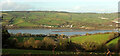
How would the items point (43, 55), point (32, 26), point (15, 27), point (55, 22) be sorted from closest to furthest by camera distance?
point (43, 55) → point (15, 27) → point (32, 26) → point (55, 22)

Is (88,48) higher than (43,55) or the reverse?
the reverse

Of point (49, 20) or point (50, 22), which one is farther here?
point (49, 20)

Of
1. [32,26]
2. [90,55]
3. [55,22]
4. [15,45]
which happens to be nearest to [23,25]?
[32,26]

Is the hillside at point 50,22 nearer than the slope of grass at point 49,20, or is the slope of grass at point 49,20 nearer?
the hillside at point 50,22

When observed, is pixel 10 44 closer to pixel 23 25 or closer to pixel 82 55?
pixel 82 55

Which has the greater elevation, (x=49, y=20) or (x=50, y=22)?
(x=49, y=20)

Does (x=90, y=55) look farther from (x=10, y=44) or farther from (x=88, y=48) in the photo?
(x=10, y=44)

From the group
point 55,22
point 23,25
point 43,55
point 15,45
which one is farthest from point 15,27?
point 43,55

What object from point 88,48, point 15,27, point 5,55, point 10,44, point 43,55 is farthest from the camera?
point 15,27

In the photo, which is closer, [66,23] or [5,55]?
[5,55]

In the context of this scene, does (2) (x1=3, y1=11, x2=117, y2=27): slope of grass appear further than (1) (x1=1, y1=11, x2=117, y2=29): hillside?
Yes
